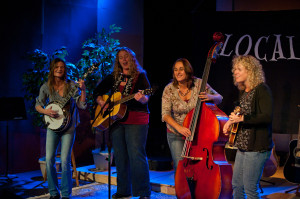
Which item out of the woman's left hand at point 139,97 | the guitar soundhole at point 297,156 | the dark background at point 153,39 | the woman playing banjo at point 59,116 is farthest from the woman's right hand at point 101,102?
the guitar soundhole at point 297,156

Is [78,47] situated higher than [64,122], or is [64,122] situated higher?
[78,47]

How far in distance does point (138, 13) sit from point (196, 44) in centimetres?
202

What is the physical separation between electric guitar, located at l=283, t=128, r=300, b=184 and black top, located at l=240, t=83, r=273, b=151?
1869 mm

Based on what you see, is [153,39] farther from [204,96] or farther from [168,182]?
[204,96]

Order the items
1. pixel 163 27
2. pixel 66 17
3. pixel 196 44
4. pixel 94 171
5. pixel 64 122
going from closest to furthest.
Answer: pixel 64 122 < pixel 196 44 < pixel 94 171 < pixel 163 27 < pixel 66 17

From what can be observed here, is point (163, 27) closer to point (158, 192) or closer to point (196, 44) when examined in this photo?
point (196, 44)

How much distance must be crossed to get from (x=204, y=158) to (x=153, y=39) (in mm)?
3575

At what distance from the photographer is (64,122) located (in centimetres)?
448

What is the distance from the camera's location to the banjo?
4484mm

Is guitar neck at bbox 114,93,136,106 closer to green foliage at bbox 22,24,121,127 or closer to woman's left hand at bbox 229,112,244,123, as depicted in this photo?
woman's left hand at bbox 229,112,244,123

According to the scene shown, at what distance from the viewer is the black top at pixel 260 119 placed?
309 cm

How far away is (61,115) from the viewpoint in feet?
14.9

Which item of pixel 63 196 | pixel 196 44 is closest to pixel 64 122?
pixel 63 196

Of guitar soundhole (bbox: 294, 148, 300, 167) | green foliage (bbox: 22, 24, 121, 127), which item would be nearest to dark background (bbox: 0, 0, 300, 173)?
guitar soundhole (bbox: 294, 148, 300, 167)
